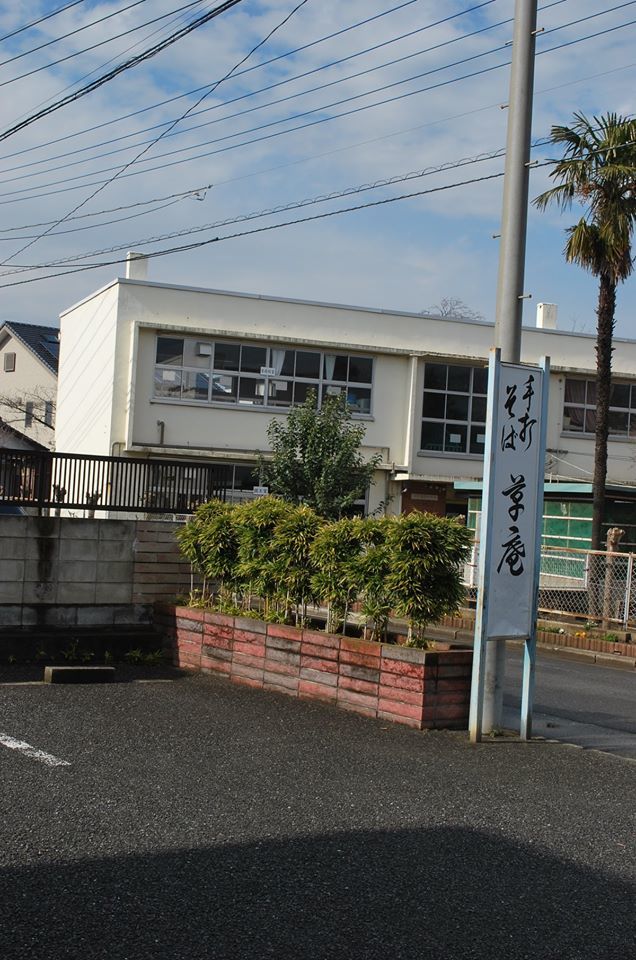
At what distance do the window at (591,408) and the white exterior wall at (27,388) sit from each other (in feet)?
65.5

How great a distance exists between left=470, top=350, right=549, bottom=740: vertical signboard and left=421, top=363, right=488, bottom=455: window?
22.2m

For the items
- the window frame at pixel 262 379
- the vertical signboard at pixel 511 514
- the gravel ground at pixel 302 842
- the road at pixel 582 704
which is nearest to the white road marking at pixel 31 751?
the gravel ground at pixel 302 842

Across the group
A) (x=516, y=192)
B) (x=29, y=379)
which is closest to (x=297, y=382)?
(x=29, y=379)

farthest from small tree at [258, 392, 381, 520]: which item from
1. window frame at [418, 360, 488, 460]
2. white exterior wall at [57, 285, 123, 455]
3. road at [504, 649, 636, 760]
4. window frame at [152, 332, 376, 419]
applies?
window frame at [418, 360, 488, 460]

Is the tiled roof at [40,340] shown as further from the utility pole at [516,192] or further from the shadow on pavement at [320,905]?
the shadow on pavement at [320,905]

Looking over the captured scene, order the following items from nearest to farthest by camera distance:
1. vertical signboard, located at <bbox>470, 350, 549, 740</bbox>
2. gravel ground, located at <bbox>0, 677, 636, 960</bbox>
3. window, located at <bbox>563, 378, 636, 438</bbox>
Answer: gravel ground, located at <bbox>0, 677, 636, 960</bbox> < vertical signboard, located at <bbox>470, 350, 549, 740</bbox> < window, located at <bbox>563, 378, 636, 438</bbox>

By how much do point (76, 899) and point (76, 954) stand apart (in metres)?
0.51

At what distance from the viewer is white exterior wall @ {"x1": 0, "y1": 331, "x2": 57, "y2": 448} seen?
139ft

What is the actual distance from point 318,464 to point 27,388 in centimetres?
2526

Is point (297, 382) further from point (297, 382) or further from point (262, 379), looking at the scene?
point (262, 379)

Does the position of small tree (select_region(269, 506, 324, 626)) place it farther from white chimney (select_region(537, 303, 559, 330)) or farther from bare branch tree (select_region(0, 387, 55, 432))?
bare branch tree (select_region(0, 387, 55, 432))

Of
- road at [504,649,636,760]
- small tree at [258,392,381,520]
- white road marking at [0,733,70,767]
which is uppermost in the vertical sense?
small tree at [258,392,381,520]

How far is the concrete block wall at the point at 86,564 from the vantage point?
34.9ft

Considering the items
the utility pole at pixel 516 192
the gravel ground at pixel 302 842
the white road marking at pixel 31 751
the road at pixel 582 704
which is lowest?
the road at pixel 582 704
